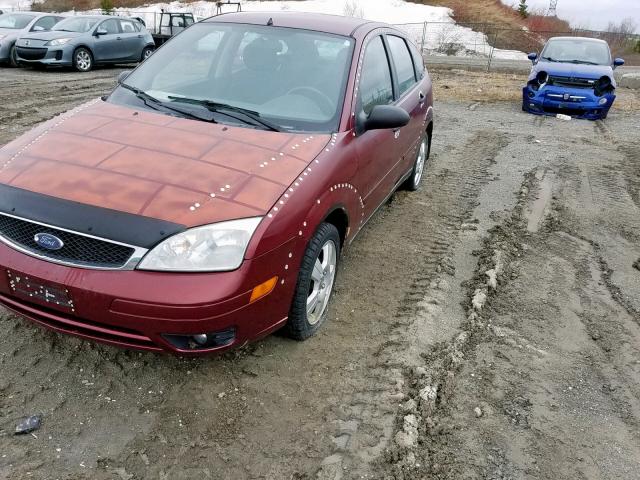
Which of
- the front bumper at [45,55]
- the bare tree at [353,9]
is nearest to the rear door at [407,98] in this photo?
the front bumper at [45,55]

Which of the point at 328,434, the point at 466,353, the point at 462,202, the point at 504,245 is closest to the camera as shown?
the point at 328,434

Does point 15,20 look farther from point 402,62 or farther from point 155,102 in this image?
point 155,102

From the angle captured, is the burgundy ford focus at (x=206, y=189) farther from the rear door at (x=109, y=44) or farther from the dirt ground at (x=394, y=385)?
the rear door at (x=109, y=44)

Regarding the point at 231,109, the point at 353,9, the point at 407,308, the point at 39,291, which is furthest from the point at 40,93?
the point at 353,9

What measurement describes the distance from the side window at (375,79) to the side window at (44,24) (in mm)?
13018

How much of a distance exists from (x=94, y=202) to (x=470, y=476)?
2.07 m

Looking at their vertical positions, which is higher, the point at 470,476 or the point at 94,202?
the point at 94,202

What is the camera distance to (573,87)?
10750mm

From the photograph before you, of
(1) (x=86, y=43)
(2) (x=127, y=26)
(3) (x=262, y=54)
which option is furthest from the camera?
(2) (x=127, y=26)

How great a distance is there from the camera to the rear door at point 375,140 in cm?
361

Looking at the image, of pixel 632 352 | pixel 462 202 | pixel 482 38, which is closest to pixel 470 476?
pixel 632 352

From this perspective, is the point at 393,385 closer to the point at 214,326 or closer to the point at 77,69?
the point at 214,326

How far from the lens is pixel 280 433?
2.54m

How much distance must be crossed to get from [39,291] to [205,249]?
0.78 m
